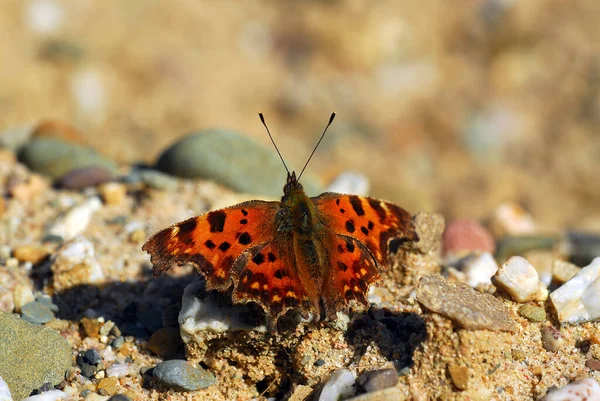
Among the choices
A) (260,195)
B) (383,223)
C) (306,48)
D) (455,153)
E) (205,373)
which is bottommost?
(205,373)

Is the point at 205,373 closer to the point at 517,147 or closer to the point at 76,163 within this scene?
the point at 76,163

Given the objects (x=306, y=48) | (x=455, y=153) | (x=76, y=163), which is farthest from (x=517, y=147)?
(x=76, y=163)

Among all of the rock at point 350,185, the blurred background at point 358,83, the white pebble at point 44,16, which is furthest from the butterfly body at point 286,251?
the white pebble at point 44,16

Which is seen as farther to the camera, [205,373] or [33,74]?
[33,74]

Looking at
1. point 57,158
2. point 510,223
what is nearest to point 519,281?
point 510,223

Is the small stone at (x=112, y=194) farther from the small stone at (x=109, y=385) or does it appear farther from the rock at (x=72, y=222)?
the small stone at (x=109, y=385)

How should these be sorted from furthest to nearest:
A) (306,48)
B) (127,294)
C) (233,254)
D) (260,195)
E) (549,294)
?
(306,48), (260,195), (127,294), (549,294), (233,254)
